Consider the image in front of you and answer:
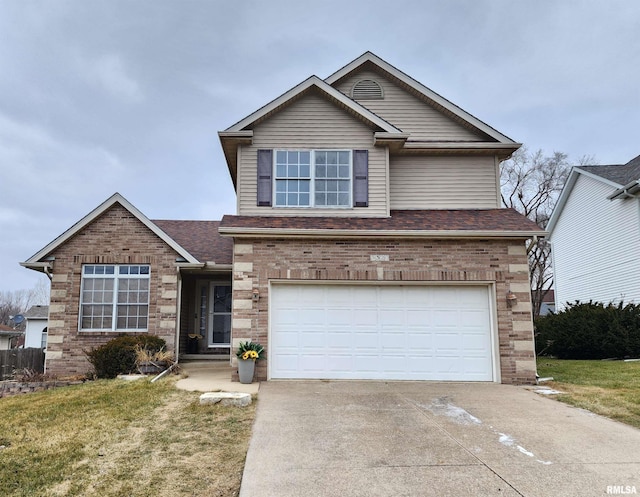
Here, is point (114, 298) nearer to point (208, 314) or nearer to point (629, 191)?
point (208, 314)

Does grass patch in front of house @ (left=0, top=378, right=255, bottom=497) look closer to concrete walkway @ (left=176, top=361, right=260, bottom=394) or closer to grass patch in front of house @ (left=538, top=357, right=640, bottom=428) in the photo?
concrete walkway @ (left=176, top=361, right=260, bottom=394)

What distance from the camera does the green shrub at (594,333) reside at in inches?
611

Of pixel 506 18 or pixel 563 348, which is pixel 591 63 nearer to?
pixel 506 18

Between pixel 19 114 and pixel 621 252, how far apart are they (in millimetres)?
32365

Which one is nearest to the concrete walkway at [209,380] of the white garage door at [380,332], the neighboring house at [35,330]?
the white garage door at [380,332]

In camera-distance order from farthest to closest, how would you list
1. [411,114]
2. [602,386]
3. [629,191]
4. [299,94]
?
[629,191] → [411,114] → [299,94] → [602,386]

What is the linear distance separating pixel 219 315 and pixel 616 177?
16244 millimetres

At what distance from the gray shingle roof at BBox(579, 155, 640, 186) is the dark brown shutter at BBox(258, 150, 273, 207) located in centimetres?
1408

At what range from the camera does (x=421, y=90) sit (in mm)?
13773

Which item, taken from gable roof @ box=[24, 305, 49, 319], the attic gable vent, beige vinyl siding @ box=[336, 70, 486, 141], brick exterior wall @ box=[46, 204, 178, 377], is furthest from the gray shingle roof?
gable roof @ box=[24, 305, 49, 319]

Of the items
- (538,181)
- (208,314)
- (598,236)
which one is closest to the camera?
(208,314)

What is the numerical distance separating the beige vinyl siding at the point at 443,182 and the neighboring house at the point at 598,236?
24.4 feet

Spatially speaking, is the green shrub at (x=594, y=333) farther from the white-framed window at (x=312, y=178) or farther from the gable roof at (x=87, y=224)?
the gable roof at (x=87, y=224)

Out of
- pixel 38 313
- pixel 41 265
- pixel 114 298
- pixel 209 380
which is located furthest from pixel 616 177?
pixel 38 313
